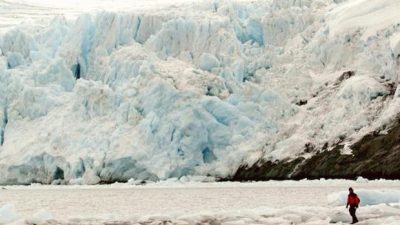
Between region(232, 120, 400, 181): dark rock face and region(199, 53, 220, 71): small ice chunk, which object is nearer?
region(232, 120, 400, 181): dark rock face

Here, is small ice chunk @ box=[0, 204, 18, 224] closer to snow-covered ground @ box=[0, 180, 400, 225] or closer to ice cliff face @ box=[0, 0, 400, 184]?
snow-covered ground @ box=[0, 180, 400, 225]

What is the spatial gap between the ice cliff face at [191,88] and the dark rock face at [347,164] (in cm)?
98

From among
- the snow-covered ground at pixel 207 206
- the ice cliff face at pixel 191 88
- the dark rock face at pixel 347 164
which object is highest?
the ice cliff face at pixel 191 88

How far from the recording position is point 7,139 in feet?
237

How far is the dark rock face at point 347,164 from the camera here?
6328 cm

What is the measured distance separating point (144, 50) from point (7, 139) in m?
15.4

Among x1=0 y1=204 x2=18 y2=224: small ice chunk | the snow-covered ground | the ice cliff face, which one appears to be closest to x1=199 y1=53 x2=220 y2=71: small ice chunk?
the ice cliff face

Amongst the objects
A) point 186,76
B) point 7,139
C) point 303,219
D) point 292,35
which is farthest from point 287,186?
point 303,219

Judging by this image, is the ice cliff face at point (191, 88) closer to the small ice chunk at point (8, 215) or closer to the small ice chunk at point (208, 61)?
the small ice chunk at point (208, 61)

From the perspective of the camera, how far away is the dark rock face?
6328cm

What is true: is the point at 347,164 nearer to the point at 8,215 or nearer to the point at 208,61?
the point at 208,61

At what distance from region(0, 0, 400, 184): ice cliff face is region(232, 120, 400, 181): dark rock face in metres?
0.98

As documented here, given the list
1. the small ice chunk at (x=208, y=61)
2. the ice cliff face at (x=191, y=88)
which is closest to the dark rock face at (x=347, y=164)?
the ice cliff face at (x=191, y=88)

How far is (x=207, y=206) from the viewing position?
4053 centimetres
